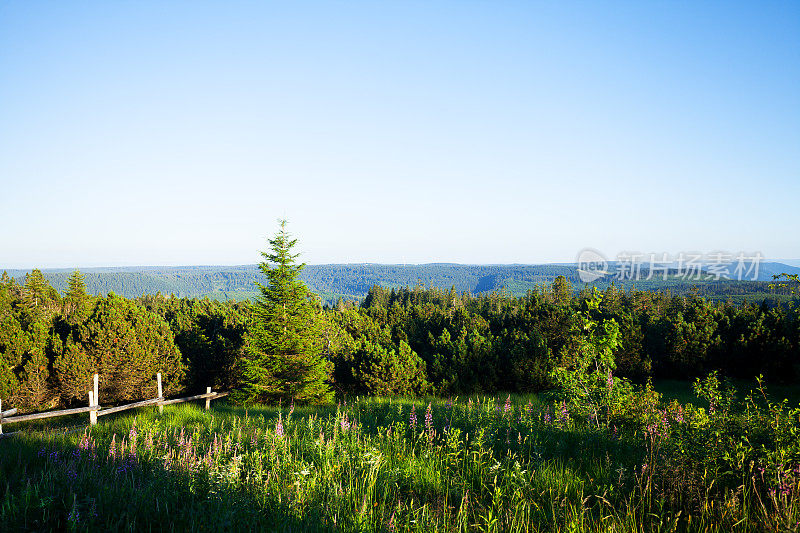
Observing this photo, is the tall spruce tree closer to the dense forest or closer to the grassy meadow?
the dense forest

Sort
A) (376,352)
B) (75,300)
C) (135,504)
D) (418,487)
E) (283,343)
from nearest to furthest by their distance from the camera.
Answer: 1. (135,504)
2. (418,487)
3. (283,343)
4. (376,352)
5. (75,300)

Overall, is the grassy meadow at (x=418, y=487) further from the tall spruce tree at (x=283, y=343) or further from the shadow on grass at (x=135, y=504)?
the tall spruce tree at (x=283, y=343)

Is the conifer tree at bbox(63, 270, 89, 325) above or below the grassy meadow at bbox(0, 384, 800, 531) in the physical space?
below

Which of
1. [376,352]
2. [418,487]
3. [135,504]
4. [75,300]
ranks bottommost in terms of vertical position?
[376,352]

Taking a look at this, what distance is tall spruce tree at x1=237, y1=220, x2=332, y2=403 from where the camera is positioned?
21.1 metres

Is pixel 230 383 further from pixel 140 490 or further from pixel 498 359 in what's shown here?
pixel 140 490

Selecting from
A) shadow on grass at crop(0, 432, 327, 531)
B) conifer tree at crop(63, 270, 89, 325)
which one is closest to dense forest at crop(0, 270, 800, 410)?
conifer tree at crop(63, 270, 89, 325)

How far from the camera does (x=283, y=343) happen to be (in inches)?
848

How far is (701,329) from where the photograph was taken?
3334 centimetres

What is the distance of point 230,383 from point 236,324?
19.1 feet

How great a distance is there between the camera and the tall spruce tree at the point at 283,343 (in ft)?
69.4

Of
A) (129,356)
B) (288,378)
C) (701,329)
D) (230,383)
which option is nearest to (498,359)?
(288,378)

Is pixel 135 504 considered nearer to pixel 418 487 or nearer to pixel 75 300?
pixel 418 487

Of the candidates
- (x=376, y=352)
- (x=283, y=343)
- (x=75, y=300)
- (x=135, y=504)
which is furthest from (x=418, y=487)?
(x=75, y=300)
